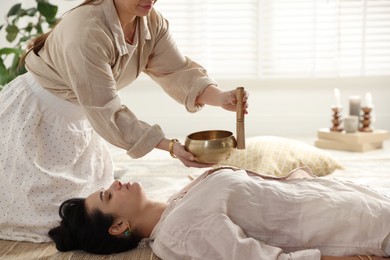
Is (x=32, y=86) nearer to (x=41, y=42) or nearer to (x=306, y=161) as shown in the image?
(x=41, y=42)

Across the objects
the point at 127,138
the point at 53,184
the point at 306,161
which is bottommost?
the point at 306,161

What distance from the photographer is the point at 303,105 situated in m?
4.94

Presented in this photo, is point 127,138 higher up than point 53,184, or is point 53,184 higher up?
point 127,138

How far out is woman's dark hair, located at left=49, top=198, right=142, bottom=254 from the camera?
2.07 m

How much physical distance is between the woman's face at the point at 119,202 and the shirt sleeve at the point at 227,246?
0.33m

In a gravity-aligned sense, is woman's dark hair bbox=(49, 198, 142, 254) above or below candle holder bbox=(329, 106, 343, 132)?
above

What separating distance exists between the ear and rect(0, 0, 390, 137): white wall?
2893 mm

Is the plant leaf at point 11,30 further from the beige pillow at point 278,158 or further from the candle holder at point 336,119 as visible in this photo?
the candle holder at point 336,119

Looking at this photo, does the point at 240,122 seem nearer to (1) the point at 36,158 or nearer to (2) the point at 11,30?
(1) the point at 36,158

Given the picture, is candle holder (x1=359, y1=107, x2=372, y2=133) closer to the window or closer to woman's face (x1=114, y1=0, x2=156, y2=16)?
the window

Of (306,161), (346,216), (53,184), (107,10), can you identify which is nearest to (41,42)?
(107,10)

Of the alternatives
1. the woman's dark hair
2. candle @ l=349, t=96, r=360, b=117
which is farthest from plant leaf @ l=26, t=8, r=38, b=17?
candle @ l=349, t=96, r=360, b=117

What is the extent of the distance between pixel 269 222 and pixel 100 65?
0.80m

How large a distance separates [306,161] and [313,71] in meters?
1.79
